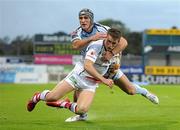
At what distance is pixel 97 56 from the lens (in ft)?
37.6

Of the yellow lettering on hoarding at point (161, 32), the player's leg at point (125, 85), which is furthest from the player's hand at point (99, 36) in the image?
the yellow lettering on hoarding at point (161, 32)

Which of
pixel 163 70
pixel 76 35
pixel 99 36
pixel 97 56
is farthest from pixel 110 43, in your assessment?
pixel 163 70

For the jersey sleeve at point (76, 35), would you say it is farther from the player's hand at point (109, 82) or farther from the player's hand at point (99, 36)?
the player's hand at point (109, 82)

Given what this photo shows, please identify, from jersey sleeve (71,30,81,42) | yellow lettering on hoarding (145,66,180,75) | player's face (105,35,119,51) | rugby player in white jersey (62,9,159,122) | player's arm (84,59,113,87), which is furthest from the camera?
yellow lettering on hoarding (145,66,180,75)

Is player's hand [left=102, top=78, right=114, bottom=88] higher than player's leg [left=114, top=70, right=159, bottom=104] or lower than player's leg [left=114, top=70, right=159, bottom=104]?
higher

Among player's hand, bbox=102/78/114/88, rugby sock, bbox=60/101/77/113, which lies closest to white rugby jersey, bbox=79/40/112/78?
player's hand, bbox=102/78/114/88

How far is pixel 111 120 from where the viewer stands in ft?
42.3

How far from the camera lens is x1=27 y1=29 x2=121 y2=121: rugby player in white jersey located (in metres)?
11.3

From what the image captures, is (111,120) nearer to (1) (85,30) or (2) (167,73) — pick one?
(1) (85,30)

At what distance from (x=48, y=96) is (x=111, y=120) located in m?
1.82

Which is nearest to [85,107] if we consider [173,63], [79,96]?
[79,96]

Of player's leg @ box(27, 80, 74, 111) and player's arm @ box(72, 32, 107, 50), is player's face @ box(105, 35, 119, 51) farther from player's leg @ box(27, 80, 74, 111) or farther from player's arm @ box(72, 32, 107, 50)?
player's leg @ box(27, 80, 74, 111)

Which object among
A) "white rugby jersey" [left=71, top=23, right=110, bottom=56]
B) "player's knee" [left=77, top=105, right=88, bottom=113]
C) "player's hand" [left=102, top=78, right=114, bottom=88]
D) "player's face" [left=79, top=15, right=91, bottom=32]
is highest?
"player's face" [left=79, top=15, right=91, bottom=32]

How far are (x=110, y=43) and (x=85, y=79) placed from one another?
1046mm
